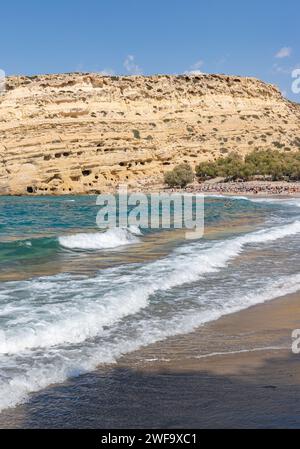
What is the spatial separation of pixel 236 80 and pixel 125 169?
1382 inches

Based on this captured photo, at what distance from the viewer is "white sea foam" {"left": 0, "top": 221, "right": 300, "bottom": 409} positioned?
6.27 m

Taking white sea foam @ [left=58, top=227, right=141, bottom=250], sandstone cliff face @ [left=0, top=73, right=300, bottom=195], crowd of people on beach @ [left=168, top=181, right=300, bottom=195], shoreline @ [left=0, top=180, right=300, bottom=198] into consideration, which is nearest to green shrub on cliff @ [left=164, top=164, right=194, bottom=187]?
shoreline @ [left=0, top=180, right=300, bottom=198]

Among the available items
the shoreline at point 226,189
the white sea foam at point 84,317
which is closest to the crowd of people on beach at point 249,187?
A: the shoreline at point 226,189

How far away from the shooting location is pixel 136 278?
1167cm

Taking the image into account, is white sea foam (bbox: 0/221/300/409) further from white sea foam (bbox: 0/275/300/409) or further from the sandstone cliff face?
the sandstone cliff face

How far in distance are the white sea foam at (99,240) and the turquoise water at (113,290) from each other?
37 mm

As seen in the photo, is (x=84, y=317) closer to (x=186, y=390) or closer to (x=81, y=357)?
(x=81, y=357)

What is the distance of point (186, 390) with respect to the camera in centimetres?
557

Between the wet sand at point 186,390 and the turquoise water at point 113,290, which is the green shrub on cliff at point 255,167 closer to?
the turquoise water at point 113,290

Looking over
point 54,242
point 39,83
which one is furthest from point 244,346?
point 39,83

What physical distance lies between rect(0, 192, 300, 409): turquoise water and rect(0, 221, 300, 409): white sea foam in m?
0.01

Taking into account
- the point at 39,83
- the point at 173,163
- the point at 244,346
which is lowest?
the point at 244,346
